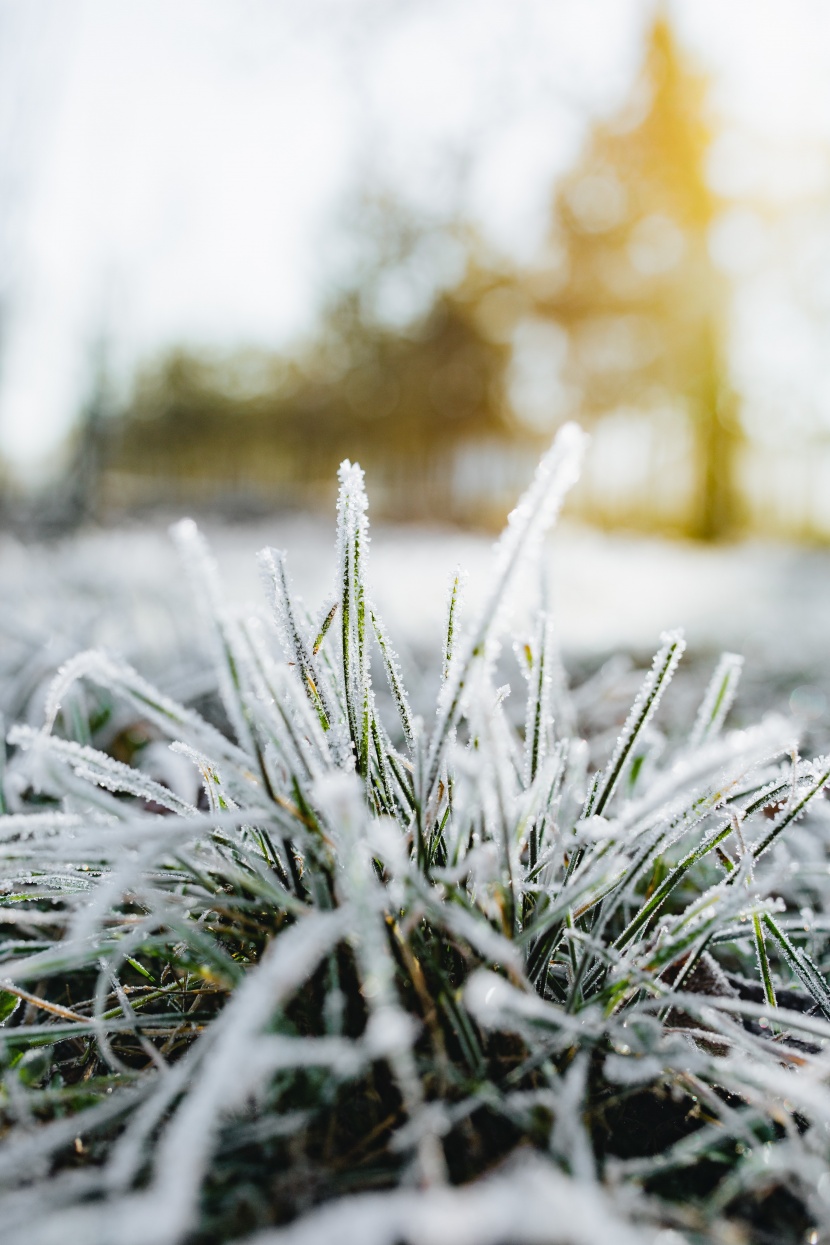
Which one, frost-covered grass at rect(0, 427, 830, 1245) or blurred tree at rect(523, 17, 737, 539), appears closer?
frost-covered grass at rect(0, 427, 830, 1245)

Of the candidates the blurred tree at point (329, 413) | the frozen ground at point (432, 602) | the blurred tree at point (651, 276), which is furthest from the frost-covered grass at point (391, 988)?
the blurred tree at point (651, 276)

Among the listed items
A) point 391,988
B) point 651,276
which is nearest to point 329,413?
point 651,276

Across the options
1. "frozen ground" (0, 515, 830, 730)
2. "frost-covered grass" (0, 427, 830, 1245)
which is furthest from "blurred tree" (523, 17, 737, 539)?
"frost-covered grass" (0, 427, 830, 1245)

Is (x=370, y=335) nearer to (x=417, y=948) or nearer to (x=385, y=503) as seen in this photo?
(x=385, y=503)

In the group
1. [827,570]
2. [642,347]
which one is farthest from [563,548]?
[642,347]

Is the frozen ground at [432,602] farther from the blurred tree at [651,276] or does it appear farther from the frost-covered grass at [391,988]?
the blurred tree at [651,276]

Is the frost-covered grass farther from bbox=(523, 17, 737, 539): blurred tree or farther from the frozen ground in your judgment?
bbox=(523, 17, 737, 539): blurred tree
